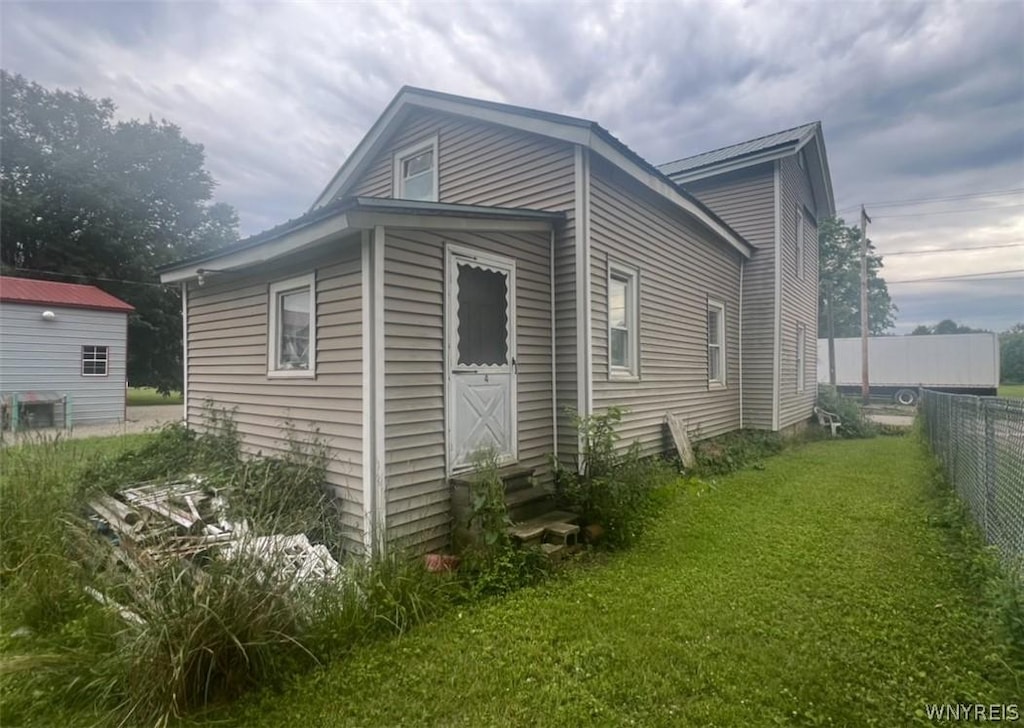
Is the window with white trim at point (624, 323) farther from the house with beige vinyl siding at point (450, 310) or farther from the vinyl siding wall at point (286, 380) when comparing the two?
the vinyl siding wall at point (286, 380)

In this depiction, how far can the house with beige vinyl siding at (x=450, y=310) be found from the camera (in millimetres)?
4496

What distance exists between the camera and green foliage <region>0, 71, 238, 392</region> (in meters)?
23.9

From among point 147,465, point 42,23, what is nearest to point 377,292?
point 147,465

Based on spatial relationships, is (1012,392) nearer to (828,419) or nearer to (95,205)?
(828,419)

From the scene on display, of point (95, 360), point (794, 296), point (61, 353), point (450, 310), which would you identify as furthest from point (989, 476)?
point (95, 360)

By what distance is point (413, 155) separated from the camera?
8.42 metres

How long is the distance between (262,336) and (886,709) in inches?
255

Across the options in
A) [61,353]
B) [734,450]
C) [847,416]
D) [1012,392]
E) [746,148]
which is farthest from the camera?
[1012,392]

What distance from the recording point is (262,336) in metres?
6.01

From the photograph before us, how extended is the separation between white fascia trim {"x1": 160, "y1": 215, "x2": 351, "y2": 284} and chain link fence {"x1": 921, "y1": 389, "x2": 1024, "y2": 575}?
217 inches

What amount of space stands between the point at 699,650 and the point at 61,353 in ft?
61.4

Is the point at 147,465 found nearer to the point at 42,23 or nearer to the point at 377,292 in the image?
the point at 377,292

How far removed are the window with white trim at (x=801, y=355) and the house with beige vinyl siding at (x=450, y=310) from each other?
5124 mm

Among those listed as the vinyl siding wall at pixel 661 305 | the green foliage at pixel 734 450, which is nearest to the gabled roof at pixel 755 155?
the vinyl siding wall at pixel 661 305
